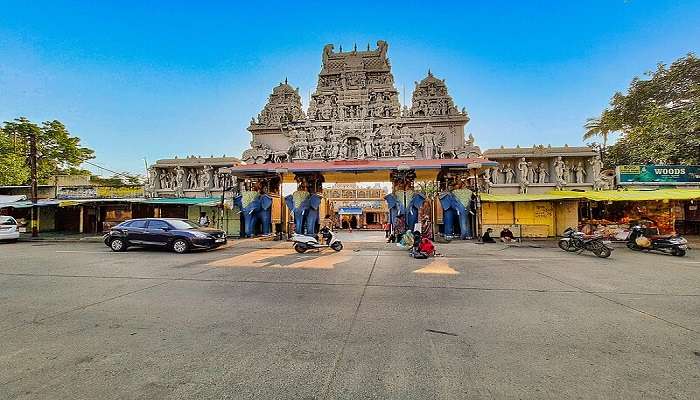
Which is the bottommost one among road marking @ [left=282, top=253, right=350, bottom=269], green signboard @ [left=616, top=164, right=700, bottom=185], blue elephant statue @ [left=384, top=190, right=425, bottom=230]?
road marking @ [left=282, top=253, right=350, bottom=269]

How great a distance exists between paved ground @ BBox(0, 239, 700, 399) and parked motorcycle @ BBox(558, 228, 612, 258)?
3.26 metres

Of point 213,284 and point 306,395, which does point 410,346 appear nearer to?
point 306,395

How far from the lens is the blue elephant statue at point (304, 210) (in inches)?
747

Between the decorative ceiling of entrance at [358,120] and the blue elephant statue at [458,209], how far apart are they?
7.56m

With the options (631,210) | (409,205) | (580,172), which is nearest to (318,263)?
(409,205)

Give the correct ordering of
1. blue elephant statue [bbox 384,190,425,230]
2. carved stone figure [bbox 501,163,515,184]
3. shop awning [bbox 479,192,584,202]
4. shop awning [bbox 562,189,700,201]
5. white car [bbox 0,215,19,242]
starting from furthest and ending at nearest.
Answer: carved stone figure [bbox 501,163,515,184]
blue elephant statue [bbox 384,190,425,230]
white car [bbox 0,215,19,242]
shop awning [bbox 479,192,584,202]
shop awning [bbox 562,189,700,201]

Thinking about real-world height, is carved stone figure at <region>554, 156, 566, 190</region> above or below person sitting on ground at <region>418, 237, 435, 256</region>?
above

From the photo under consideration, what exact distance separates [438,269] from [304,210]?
11.8 m

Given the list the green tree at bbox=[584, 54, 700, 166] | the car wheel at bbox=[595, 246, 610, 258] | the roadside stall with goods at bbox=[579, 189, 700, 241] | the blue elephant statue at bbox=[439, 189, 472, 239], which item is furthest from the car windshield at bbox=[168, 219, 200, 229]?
the green tree at bbox=[584, 54, 700, 166]

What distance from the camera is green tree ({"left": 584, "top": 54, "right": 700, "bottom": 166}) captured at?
20047 millimetres

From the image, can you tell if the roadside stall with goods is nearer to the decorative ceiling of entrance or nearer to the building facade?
the decorative ceiling of entrance

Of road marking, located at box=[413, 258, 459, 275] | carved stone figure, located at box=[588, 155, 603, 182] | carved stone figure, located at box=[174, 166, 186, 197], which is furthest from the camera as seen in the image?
carved stone figure, located at box=[174, 166, 186, 197]

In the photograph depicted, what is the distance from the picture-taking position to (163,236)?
12609 millimetres

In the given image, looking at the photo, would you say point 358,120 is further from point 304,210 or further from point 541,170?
point 541,170
